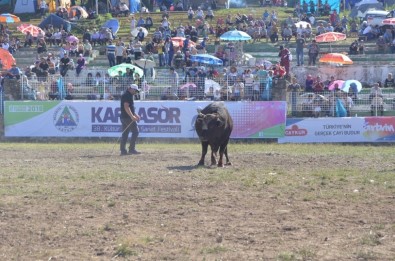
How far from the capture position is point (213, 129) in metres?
18.9

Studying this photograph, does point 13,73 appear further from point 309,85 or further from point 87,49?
point 309,85

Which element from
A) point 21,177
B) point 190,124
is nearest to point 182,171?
point 21,177

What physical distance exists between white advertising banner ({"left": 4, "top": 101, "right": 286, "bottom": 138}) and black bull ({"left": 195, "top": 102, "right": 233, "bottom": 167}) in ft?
33.6

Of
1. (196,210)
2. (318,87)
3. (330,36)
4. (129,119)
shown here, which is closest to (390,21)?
(330,36)

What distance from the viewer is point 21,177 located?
16.8 meters

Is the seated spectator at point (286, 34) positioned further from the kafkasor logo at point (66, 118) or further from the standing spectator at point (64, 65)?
the kafkasor logo at point (66, 118)

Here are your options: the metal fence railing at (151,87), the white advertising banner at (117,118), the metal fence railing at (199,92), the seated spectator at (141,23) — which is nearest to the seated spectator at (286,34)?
the seated spectator at (141,23)

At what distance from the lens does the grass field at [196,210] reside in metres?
10.6

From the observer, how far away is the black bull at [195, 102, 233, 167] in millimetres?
18797

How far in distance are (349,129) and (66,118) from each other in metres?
10.0

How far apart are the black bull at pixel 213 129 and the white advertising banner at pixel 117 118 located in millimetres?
10237

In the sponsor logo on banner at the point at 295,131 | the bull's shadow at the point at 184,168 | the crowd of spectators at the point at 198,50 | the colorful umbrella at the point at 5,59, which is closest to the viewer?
the bull's shadow at the point at 184,168

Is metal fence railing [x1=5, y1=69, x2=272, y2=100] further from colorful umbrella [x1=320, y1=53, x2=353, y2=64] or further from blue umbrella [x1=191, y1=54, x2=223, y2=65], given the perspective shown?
colorful umbrella [x1=320, y1=53, x2=353, y2=64]

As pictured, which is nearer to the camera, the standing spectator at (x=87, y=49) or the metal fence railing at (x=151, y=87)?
the metal fence railing at (x=151, y=87)
